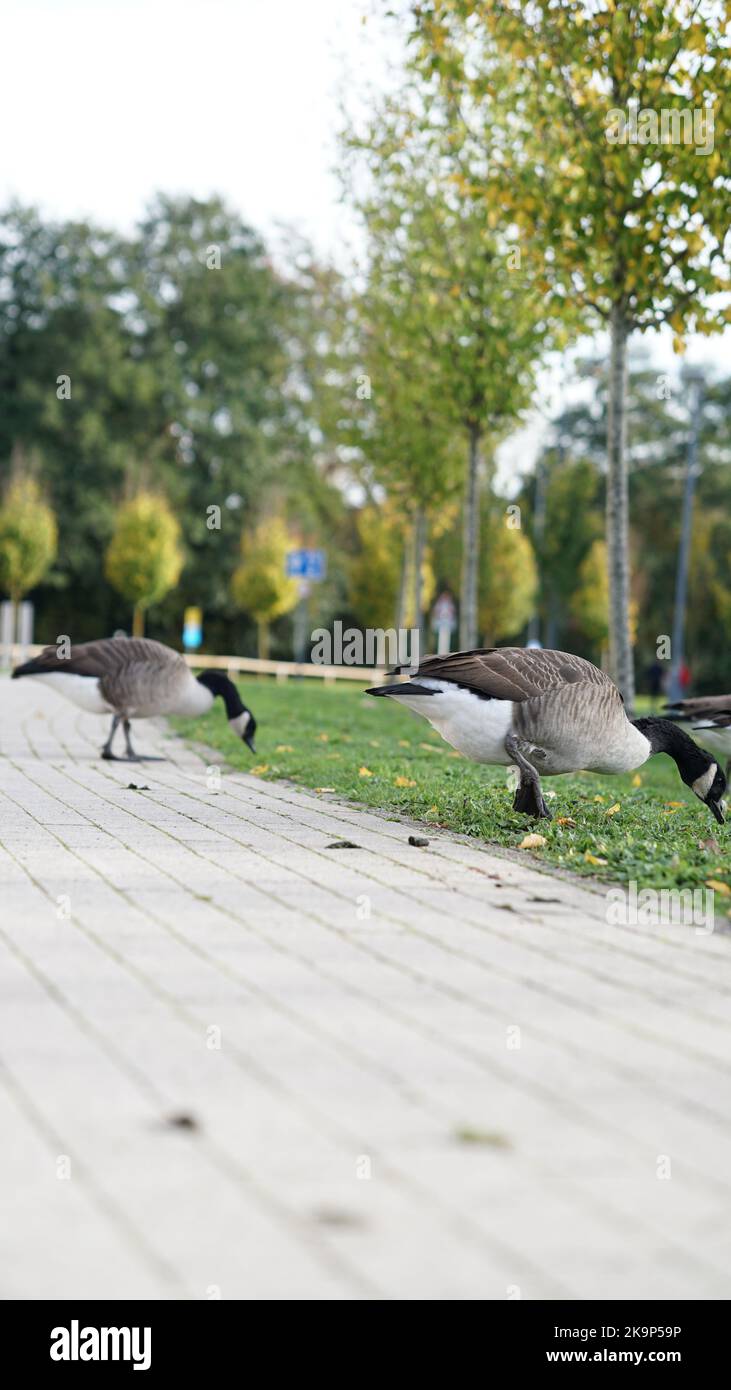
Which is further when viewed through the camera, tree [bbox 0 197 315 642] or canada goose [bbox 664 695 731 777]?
tree [bbox 0 197 315 642]

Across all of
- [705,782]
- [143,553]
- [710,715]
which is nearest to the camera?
[705,782]

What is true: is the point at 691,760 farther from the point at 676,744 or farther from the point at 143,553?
the point at 143,553

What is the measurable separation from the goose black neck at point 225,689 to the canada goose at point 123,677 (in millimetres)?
198

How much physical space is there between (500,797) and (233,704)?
11.9ft

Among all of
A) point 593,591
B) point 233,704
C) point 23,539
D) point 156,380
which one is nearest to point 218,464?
point 156,380

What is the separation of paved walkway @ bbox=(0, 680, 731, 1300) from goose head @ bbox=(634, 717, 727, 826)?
8.93 ft

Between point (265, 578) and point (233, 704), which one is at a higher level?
point (265, 578)

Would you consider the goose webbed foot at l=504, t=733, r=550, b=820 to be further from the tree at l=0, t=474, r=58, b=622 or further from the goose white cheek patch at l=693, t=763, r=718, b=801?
the tree at l=0, t=474, r=58, b=622

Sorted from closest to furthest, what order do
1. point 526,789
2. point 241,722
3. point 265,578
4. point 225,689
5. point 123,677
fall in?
point 526,789
point 123,677
point 225,689
point 241,722
point 265,578

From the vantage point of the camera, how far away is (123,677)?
11180mm

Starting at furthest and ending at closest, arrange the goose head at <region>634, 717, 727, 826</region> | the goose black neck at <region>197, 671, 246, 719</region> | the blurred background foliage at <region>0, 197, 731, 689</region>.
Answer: the blurred background foliage at <region>0, 197, 731, 689</region> < the goose black neck at <region>197, 671, 246, 719</region> < the goose head at <region>634, 717, 727, 826</region>

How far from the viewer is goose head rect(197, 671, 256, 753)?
467 inches

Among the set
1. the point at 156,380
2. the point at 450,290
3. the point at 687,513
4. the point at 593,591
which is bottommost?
the point at 593,591

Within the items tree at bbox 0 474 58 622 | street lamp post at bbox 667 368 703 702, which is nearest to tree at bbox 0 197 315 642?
tree at bbox 0 474 58 622
